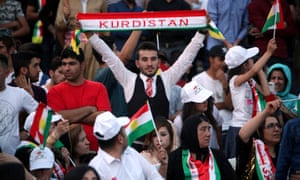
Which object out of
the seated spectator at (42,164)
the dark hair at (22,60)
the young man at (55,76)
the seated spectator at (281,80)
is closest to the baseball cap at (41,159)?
the seated spectator at (42,164)

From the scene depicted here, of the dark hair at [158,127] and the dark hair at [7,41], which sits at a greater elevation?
the dark hair at [7,41]

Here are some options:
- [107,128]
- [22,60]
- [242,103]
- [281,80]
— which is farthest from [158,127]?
[281,80]

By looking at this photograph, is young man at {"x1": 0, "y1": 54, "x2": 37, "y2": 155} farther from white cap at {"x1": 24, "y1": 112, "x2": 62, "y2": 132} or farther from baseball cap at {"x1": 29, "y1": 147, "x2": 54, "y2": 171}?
baseball cap at {"x1": 29, "y1": 147, "x2": 54, "y2": 171}

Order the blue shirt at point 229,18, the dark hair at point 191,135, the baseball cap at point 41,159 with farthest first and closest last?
1. the blue shirt at point 229,18
2. the dark hair at point 191,135
3. the baseball cap at point 41,159

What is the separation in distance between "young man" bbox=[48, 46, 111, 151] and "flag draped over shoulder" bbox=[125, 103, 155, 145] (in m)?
1.19

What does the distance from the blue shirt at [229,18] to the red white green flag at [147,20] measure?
253 centimetres

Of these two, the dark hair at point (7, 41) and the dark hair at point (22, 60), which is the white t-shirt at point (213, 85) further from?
the dark hair at point (7, 41)

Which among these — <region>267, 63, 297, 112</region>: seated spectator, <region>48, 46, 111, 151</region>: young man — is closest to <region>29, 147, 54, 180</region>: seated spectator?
<region>48, 46, 111, 151</region>: young man

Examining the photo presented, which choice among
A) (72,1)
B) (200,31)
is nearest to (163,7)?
(72,1)

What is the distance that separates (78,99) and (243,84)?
2106 millimetres

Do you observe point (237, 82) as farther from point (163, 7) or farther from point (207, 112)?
point (163, 7)

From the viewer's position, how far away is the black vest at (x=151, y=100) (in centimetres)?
1366

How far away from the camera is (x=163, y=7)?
17609mm

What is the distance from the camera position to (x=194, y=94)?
13727 mm
